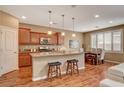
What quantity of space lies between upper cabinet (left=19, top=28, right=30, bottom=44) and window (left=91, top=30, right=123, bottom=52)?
18.0ft

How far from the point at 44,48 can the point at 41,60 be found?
330 cm

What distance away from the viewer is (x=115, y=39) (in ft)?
24.5

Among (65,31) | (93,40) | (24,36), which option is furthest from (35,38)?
(93,40)

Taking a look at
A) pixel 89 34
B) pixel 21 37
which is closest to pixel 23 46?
pixel 21 37

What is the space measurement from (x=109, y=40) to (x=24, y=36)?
588cm

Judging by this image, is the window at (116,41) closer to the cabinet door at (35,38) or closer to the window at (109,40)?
the window at (109,40)

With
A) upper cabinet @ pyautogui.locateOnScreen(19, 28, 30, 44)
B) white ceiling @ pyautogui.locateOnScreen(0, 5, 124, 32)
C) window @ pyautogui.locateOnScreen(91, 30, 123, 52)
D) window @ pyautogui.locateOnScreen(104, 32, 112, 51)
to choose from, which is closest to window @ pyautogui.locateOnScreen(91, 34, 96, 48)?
window @ pyautogui.locateOnScreen(91, 30, 123, 52)

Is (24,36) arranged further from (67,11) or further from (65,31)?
(65,31)

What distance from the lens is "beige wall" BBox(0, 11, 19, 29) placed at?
4.54m

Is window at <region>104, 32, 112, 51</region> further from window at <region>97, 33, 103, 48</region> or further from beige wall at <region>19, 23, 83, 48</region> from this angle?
beige wall at <region>19, 23, 83, 48</region>

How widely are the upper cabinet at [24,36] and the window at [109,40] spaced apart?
5.48m

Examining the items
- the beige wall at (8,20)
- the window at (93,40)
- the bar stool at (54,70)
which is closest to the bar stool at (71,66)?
the bar stool at (54,70)
